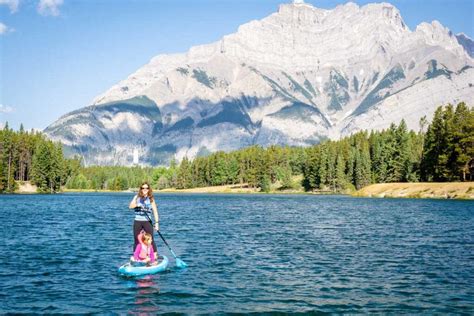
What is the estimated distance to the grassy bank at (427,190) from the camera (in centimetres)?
11678

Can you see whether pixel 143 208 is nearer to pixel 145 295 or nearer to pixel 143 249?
pixel 143 249

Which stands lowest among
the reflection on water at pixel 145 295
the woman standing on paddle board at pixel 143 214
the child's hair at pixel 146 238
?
the reflection on water at pixel 145 295

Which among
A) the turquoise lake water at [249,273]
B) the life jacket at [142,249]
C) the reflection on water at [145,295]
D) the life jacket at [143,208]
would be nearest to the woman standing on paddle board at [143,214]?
the life jacket at [143,208]

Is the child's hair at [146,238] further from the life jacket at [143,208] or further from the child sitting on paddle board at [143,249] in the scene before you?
the life jacket at [143,208]

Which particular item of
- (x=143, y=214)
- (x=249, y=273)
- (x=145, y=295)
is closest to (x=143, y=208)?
(x=143, y=214)

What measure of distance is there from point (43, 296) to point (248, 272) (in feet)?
37.3

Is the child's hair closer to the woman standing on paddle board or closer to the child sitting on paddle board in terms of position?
the child sitting on paddle board

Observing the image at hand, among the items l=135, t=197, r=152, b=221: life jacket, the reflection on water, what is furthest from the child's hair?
the reflection on water

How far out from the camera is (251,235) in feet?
158

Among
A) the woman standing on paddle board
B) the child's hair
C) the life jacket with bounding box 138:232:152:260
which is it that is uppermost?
the woman standing on paddle board

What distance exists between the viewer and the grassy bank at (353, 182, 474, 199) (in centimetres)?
11678

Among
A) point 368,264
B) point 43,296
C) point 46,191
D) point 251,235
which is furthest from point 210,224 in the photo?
point 46,191

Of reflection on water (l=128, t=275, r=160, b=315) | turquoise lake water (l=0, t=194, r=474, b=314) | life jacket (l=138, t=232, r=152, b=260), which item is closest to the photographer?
reflection on water (l=128, t=275, r=160, b=315)

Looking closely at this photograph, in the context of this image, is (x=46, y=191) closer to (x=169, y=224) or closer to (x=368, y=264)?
(x=169, y=224)
